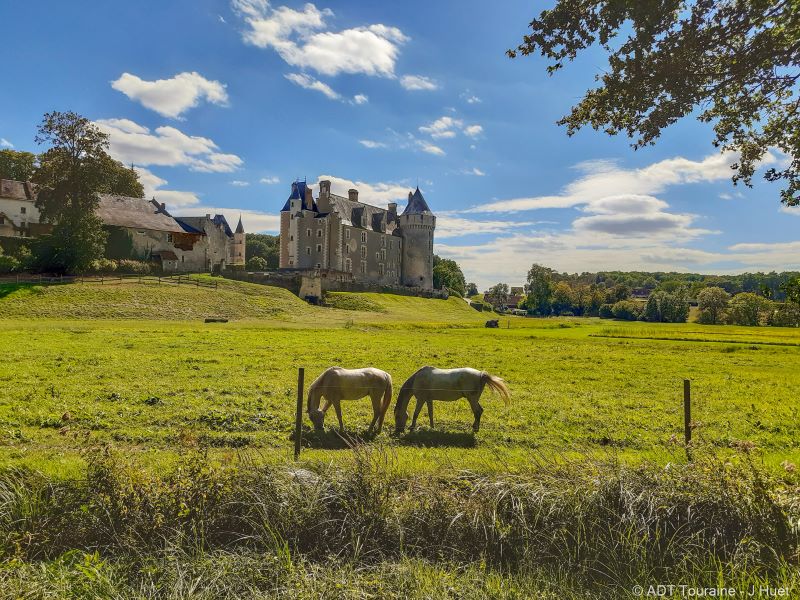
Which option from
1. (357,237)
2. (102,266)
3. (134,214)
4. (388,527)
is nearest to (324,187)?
(357,237)

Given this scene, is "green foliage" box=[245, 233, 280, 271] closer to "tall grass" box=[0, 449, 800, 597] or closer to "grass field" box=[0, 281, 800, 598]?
"grass field" box=[0, 281, 800, 598]

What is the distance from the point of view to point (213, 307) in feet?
173

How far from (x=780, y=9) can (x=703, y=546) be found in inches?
351

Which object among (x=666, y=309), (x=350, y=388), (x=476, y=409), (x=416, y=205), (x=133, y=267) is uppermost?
(x=416, y=205)

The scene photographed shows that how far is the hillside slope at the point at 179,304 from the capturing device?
43.7m

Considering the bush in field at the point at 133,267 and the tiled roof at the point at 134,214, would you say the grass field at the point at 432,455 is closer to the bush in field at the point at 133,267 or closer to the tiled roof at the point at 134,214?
the bush in field at the point at 133,267

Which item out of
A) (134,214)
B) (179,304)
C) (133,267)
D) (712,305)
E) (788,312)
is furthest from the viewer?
(712,305)

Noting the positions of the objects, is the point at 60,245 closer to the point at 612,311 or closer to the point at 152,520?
the point at 152,520

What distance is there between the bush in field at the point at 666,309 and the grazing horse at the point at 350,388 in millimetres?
123552

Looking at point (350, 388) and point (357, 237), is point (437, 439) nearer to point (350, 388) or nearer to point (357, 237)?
point (350, 388)

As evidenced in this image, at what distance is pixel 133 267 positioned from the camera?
2532 inches

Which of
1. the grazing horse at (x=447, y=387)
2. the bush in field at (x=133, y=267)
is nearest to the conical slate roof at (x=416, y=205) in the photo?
the bush in field at (x=133, y=267)

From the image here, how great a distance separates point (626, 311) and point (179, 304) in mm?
119194

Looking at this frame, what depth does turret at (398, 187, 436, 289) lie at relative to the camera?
337ft
